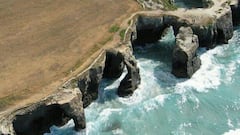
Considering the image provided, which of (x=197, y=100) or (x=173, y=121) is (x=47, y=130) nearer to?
(x=173, y=121)

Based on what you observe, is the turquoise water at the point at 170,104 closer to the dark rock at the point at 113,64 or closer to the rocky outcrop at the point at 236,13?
the dark rock at the point at 113,64

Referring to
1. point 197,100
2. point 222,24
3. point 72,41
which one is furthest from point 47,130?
point 222,24

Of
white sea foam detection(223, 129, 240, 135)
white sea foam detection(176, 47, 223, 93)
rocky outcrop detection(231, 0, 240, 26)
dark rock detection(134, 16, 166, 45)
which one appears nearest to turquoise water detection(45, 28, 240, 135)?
white sea foam detection(176, 47, 223, 93)

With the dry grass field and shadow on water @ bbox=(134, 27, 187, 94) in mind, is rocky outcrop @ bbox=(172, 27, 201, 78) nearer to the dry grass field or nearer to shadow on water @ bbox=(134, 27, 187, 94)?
shadow on water @ bbox=(134, 27, 187, 94)

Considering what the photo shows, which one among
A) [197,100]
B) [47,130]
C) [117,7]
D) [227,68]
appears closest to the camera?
[47,130]

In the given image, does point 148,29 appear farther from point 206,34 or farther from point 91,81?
point 91,81

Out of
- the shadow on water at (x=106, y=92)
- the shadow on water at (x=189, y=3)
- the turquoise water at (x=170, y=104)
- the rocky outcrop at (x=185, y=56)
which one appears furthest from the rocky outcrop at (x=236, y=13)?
the shadow on water at (x=106, y=92)
